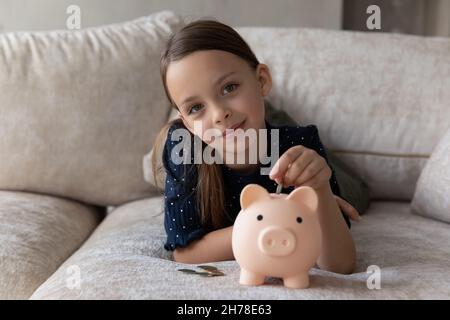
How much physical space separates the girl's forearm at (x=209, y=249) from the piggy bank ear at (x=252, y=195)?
0.81 ft

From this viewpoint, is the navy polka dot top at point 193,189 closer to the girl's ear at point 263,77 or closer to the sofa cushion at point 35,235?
the girl's ear at point 263,77

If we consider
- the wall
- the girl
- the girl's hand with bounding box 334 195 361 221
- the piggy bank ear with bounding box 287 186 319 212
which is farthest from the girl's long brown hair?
the wall

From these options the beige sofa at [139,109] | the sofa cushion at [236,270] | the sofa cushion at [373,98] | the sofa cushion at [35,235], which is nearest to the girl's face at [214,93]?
the sofa cushion at [236,270]

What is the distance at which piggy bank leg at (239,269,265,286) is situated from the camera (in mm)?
1035

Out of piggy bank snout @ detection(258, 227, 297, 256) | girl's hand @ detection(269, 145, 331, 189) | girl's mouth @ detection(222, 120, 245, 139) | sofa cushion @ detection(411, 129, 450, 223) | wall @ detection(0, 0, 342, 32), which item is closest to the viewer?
piggy bank snout @ detection(258, 227, 297, 256)

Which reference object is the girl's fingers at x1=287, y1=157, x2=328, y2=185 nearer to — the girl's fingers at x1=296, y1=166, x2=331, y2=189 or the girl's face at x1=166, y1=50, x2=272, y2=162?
the girl's fingers at x1=296, y1=166, x2=331, y2=189

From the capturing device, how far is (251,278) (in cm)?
104

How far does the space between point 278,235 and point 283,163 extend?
14cm

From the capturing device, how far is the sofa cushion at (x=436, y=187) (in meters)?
1.64

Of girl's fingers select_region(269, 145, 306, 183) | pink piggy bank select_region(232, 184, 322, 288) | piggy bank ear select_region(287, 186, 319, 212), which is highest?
girl's fingers select_region(269, 145, 306, 183)

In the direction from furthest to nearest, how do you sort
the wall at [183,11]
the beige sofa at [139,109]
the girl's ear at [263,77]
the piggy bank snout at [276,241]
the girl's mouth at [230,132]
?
the wall at [183,11] < the beige sofa at [139,109] < the girl's ear at [263,77] < the girl's mouth at [230,132] < the piggy bank snout at [276,241]

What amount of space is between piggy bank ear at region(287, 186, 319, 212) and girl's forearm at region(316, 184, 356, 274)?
0.13m
